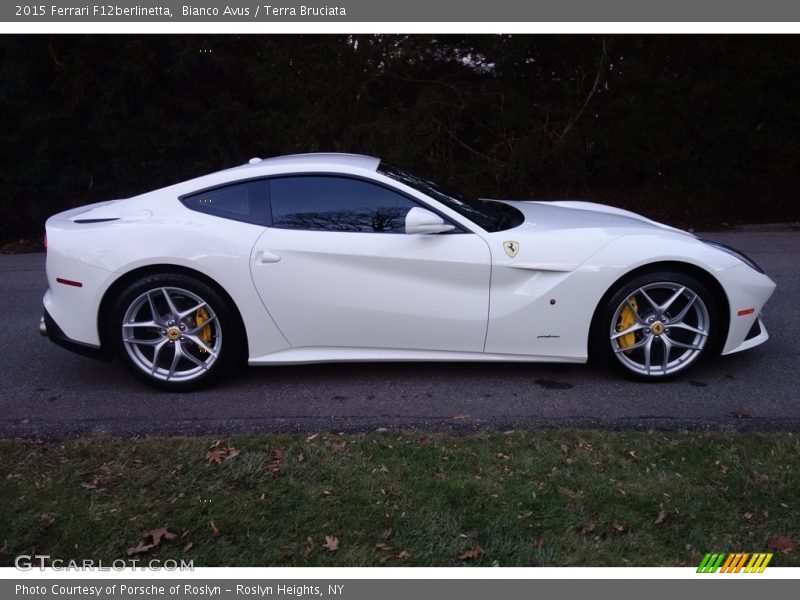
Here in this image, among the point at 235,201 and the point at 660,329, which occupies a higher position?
the point at 235,201

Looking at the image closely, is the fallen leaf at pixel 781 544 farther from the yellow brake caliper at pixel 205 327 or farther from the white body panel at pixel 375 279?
the yellow brake caliper at pixel 205 327

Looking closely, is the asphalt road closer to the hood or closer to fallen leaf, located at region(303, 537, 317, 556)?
the hood

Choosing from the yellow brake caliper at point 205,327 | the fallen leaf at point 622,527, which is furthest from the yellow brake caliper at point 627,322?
the yellow brake caliper at point 205,327

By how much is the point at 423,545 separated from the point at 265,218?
7.85ft

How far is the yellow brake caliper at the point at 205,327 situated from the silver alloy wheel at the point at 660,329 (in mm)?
2484

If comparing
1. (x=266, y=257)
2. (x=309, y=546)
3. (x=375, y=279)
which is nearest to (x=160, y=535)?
(x=309, y=546)

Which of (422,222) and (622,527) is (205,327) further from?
(622,527)

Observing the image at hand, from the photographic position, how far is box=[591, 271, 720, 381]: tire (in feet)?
15.4

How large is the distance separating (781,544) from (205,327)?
331 cm

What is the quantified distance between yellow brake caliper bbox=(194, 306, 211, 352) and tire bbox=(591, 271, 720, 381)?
2.38 m

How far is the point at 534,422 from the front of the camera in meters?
4.28

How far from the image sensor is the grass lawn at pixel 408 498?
3111 mm

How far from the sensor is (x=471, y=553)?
306 cm

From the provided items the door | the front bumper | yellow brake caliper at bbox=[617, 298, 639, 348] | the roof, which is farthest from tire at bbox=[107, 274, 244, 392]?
the front bumper
